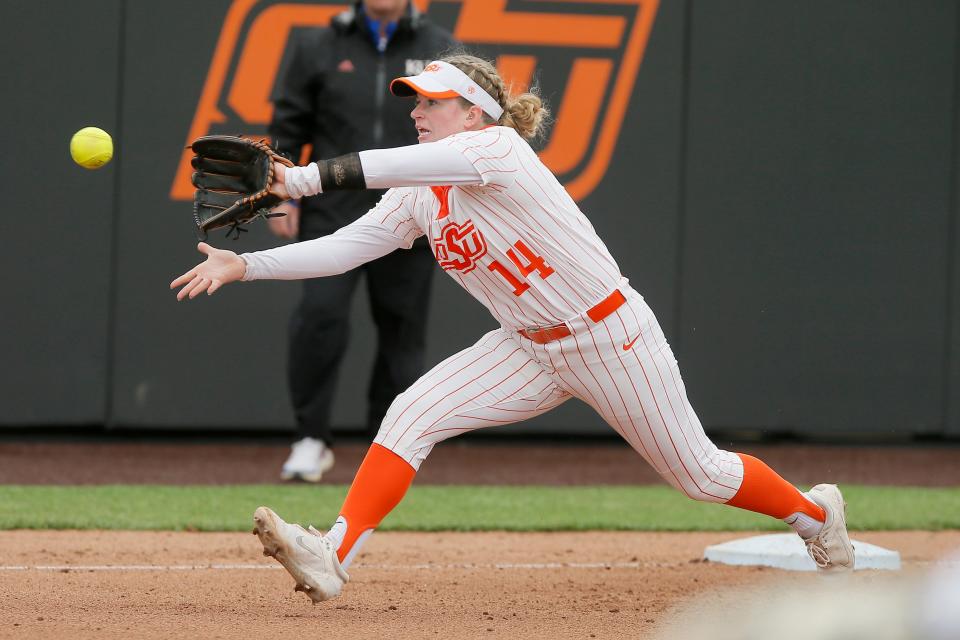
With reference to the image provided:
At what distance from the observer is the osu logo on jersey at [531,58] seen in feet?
27.3

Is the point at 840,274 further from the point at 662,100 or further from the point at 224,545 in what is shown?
the point at 224,545

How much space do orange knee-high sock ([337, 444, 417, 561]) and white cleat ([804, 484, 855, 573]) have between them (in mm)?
1390

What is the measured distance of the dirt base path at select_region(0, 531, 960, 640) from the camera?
416 cm

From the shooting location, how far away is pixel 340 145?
7.13m

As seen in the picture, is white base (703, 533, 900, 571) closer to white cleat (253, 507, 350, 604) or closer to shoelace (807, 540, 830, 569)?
shoelace (807, 540, 830, 569)

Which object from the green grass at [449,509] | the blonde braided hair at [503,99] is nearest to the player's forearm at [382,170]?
the blonde braided hair at [503,99]

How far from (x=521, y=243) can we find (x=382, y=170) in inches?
20.4

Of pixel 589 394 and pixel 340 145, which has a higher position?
pixel 340 145

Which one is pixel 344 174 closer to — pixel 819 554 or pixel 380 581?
pixel 380 581

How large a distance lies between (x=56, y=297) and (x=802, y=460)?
173 inches

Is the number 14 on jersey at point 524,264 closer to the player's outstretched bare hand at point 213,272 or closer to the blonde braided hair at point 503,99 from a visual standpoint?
the blonde braided hair at point 503,99

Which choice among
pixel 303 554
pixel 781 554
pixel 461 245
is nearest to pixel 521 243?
pixel 461 245

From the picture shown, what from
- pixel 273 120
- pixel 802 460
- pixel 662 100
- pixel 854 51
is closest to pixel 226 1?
pixel 273 120

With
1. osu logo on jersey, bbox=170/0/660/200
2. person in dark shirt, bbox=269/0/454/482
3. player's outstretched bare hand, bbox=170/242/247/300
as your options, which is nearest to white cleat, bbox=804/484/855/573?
player's outstretched bare hand, bbox=170/242/247/300
